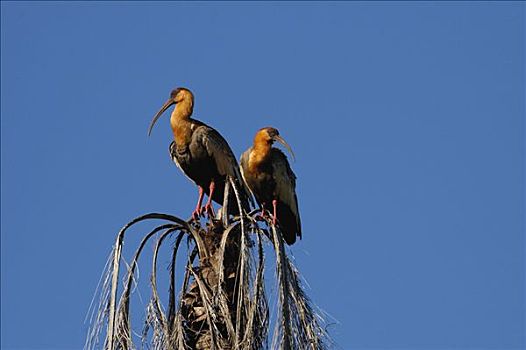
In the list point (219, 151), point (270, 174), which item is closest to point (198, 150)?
point (219, 151)

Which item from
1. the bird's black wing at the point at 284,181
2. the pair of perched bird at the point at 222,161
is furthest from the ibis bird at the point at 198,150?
the bird's black wing at the point at 284,181

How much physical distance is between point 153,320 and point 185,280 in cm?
46

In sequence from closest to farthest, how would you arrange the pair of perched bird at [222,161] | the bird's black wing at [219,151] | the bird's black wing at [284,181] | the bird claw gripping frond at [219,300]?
the bird claw gripping frond at [219,300]
the bird's black wing at [219,151]
the pair of perched bird at [222,161]
the bird's black wing at [284,181]

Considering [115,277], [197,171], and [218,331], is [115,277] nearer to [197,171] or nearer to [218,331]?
[218,331]

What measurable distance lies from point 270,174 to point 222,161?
539 millimetres

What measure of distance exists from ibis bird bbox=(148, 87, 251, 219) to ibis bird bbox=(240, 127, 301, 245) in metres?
0.23

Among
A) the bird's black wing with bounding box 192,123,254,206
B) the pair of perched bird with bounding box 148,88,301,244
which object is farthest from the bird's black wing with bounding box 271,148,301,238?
the bird's black wing with bounding box 192,123,254,206

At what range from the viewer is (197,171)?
1171 cm

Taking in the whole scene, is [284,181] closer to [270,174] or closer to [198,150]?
[270,174]

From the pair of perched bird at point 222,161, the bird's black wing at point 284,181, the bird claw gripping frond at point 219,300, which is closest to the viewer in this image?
the bird claw gripping frond at point 219,300

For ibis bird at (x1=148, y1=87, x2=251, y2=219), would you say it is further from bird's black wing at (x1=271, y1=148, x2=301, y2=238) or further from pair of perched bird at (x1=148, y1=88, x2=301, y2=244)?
bird's black wing at (x1=271, y1=148, x2=301, y2=238)

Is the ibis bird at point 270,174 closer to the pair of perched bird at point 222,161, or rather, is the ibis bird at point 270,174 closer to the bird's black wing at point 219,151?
the pair of perched bird at point 222,161

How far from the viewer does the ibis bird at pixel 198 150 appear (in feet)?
37.8

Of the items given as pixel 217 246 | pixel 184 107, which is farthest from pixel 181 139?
pixel 217 246
